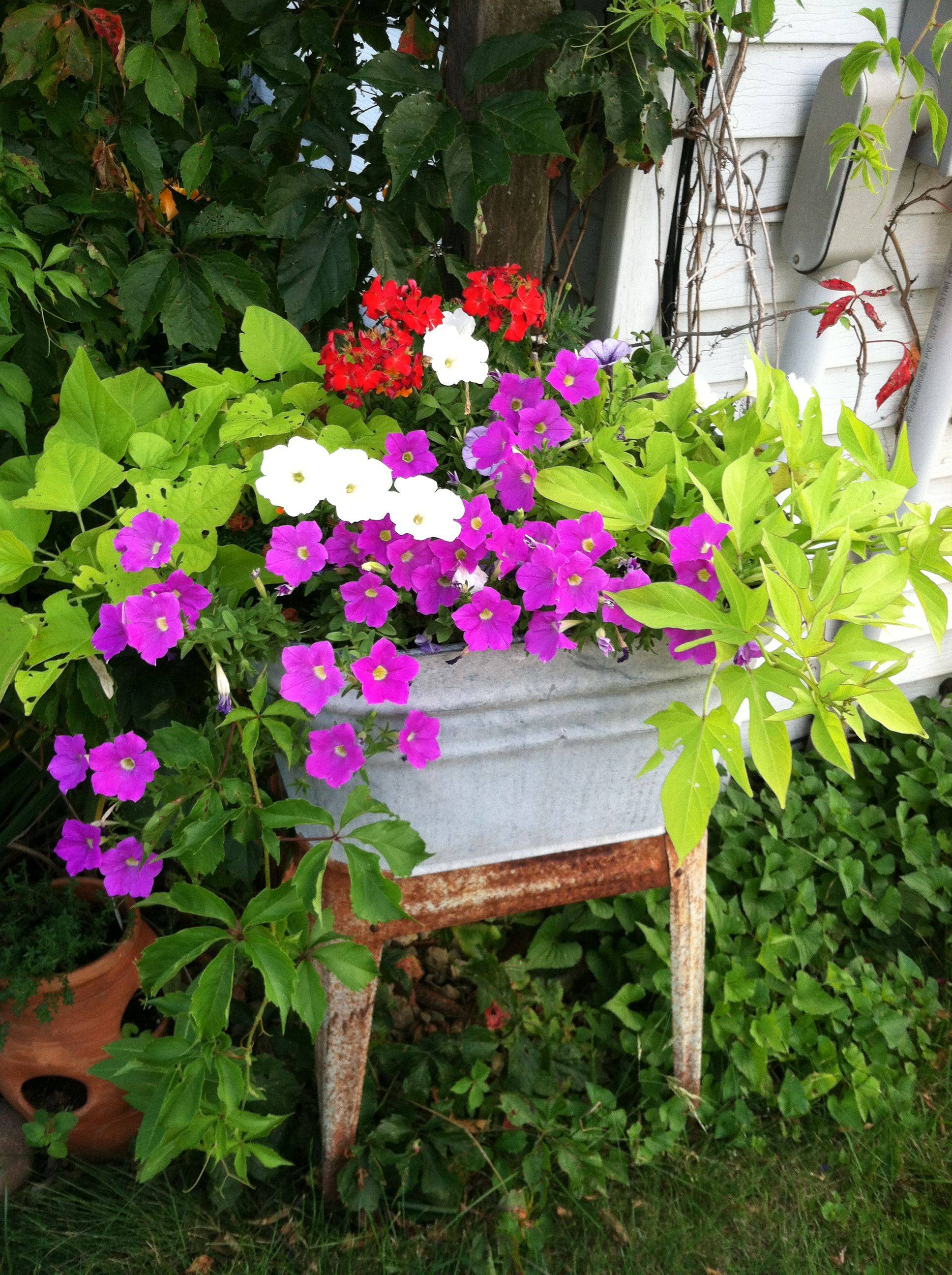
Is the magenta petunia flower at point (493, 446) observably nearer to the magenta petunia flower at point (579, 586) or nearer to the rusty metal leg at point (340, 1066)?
the magenta petunia flower at point (579, 586)

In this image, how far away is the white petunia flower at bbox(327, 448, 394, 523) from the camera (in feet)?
3.07

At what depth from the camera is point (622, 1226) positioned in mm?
1432

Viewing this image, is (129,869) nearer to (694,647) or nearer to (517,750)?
(517,750)

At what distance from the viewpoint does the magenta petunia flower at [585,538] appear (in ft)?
3.14

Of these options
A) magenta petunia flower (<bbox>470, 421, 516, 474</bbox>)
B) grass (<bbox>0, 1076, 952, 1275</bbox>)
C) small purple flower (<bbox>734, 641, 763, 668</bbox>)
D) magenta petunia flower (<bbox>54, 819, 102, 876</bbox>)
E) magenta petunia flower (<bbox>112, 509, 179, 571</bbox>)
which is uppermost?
magenta petunia flower (<bbox>470, 421, 516, 474</bbox>)

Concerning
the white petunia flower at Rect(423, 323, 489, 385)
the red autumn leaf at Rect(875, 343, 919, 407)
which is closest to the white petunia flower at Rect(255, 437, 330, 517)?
the white petunia flower at Rect(423, 323, 489, 385)

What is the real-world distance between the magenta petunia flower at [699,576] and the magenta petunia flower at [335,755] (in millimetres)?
375

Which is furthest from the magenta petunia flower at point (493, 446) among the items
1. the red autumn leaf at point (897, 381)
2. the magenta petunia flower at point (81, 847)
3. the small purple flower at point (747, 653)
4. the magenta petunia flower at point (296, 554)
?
the red autumn leaf at point (897, 381)

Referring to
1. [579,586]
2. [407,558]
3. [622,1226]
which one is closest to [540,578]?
[579,586]

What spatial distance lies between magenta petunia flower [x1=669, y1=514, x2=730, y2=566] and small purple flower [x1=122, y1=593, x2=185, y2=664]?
495 millimetres

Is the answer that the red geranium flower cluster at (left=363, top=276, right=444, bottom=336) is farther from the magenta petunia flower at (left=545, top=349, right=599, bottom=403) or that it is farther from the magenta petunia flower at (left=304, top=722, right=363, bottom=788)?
the magenta petunia flower at (left=304, top=722, right=363, bottom=788)

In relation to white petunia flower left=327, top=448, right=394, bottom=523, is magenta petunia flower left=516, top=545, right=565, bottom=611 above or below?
below

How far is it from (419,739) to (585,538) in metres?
0.27

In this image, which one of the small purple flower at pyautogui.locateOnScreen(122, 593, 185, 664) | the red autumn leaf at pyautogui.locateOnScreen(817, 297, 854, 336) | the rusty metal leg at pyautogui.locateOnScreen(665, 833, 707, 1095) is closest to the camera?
the small purple flower at pyautogui.locateOnScreen(122, 593, 185, 664)
